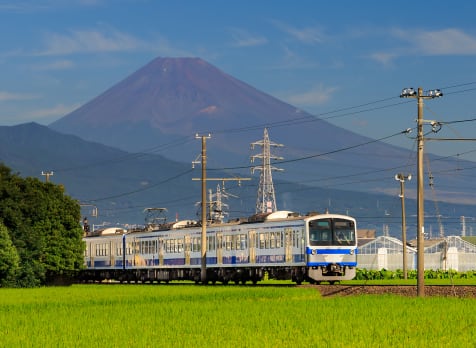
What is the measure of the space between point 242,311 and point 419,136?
13123 mm

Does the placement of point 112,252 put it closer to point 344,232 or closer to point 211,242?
point 211,242

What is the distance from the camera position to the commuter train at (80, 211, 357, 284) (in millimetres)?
55312

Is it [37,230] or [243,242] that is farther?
[37,230]

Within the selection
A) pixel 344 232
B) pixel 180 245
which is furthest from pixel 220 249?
pixel 344 232

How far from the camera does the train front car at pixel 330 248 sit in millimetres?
54906

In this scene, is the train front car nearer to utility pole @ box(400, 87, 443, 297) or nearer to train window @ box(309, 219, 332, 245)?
train window @ box(309, 219, 332, 245)

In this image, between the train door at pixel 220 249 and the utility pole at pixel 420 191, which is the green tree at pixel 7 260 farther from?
the utility pole at pixel 420 191

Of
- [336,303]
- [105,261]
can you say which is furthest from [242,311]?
[105,261]

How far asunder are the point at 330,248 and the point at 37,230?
20.9 meters

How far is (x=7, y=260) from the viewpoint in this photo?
61312mm

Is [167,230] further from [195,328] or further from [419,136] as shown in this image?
[195,328]

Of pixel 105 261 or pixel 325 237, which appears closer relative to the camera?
pixel 325 237

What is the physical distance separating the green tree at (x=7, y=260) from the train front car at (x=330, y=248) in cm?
1737

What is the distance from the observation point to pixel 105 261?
83250 millimetres
